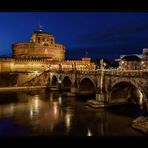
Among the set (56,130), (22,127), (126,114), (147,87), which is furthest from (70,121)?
(147,87)

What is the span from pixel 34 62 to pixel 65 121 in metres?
37.5

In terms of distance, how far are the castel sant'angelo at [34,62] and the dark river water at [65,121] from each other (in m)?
19.1

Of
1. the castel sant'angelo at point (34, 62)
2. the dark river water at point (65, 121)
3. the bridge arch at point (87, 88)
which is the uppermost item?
the castel sant'angelo at point (34, 62)

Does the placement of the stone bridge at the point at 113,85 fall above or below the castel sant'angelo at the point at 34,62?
below

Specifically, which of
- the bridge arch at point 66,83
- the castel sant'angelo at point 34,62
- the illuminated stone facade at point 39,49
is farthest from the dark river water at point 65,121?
the illuminated stone facade at point 39,49

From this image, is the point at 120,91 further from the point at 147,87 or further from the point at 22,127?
the point at 22,127

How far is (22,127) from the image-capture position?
56.8 ft

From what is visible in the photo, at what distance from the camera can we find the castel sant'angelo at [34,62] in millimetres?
49000

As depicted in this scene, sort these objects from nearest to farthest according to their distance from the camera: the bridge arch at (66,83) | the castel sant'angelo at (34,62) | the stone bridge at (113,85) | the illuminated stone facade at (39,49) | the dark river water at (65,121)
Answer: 1. the dark river water at (65,121)
2. the stone bridge at (113,85)
3. the bridge arch at (66,83)
4. the castel sant'angelo at (34,62)
5. the illuminated stone facade at (39,49)

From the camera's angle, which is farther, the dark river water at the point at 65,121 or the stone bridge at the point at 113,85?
the stone bridge at the point at 113,85

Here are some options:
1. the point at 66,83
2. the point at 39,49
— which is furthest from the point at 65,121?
the point at 39,49

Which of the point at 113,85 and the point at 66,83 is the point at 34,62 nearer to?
the point at 66,83

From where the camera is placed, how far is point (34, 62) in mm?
54875

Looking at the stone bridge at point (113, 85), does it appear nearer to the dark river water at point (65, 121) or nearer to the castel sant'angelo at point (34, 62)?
the dark river water at point (65, 121)
